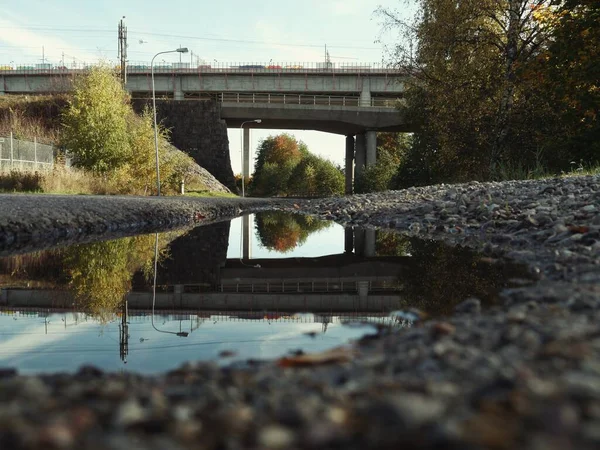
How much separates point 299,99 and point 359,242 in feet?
150

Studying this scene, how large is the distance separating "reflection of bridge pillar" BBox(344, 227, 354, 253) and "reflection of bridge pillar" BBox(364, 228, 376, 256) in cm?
28

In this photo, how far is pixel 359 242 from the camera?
10.7m

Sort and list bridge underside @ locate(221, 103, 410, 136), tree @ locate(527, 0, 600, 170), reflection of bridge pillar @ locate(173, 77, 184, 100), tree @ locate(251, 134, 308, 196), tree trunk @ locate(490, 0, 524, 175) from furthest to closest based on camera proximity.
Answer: tree @ locate(251, 134, 308, 196) < reflection of bridge pillar @ locate(173, 77, 184, 100) < bridge underside @ locate(221, 103, 410, 136) < tree trunk @ locate(490, 0, 524, 175) < tree @ locate(527, 0, 600, 170)

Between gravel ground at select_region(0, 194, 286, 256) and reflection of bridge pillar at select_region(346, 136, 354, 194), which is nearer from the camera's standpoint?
gravel ground at select_region(0, 194, 286, 256)

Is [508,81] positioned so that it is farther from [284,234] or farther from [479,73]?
[284,234]

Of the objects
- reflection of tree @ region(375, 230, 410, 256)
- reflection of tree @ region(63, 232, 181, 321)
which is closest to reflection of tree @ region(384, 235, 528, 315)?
reflection of tree @ region(375, 230, 410, 256)

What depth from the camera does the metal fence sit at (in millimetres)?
26828

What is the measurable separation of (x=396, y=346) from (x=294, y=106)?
49.7m

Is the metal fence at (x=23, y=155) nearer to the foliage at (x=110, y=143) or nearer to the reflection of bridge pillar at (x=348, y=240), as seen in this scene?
the foliage at (x=110, y=143)

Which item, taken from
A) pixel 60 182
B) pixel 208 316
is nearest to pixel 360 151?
pixel 60 182

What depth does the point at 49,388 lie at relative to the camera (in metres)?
1.99

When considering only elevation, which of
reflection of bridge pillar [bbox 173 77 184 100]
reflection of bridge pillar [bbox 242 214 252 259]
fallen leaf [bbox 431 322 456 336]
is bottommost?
reflection of bridge pillar [bbox 242 214 252 259]

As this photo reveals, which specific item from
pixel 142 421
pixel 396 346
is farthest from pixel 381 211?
pixel 142 421

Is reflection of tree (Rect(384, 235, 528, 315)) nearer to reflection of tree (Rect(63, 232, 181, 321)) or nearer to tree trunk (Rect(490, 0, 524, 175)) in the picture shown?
reflection of tree (Rect(63, 232, 181, 321))
